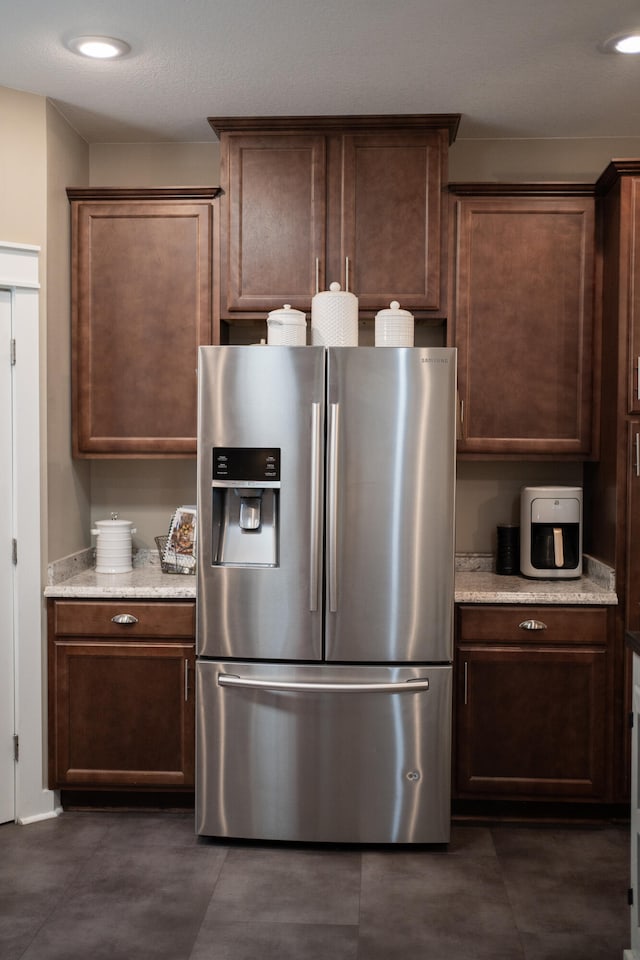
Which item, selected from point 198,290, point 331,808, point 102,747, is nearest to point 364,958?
point 331,808

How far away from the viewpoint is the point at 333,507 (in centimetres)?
284

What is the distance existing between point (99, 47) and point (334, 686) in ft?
7.30

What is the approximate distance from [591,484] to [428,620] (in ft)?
3.54

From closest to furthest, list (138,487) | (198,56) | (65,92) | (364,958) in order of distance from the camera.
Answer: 1. (364,958)
2. (198,56)
3. (65,92)
4. (138,487)

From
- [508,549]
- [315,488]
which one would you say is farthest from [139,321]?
[508,549]

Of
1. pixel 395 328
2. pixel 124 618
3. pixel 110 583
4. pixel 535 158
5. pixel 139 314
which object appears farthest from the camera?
pixel 535 158

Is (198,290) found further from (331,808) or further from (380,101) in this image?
(331,808)

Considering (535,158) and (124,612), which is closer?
(124,612)

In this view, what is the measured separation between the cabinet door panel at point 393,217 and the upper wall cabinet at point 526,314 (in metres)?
0.11

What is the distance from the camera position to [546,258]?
3303mm

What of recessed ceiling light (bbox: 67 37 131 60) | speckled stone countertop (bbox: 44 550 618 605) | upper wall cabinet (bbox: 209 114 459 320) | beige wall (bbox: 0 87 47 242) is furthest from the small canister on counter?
recessed ceiling light (bbox: 67 37 131 60)

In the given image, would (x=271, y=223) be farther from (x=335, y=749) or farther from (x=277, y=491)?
(x=335, y=749)

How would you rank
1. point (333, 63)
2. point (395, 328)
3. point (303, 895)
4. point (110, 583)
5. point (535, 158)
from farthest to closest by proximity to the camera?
point (535, 158)
point (110, 583)
point (395, 328)
point (333, 63)
point (303, 895)

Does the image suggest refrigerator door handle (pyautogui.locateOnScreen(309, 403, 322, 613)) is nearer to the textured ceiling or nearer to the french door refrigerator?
the french door refrigerator
